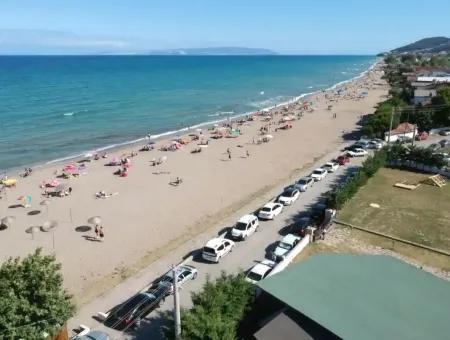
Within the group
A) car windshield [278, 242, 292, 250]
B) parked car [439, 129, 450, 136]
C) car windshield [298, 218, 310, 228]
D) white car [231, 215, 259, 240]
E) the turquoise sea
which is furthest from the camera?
the turquoise sea

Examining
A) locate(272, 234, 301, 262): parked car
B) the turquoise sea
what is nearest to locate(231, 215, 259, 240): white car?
locate(272, 234, 301, 262): parked car

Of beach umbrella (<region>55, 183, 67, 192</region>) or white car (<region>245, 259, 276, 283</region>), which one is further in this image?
beach umbrella (<region>55, 183, 67, 192</region>)

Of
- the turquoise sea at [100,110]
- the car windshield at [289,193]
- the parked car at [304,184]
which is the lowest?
the turquoise sea at [100,110]

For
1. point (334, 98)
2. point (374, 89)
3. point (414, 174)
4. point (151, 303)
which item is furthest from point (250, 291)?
point (374, 89)

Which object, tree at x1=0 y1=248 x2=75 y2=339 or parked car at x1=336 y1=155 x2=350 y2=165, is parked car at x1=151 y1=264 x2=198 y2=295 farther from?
parked car at x1=336 y1=155 x2=350 y2=165

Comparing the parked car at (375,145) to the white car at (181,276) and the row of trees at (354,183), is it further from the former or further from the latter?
the white car at (181,276)

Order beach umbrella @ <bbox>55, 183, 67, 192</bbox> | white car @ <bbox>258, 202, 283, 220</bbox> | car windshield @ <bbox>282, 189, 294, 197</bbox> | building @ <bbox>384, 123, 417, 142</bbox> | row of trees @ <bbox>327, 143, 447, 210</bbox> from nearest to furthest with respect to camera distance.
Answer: white car @ <bbox>258, 202, 283, 220</bbox> → row of trees @ <bbox>327, 143, 447, 210</bbox> → car windshield @ <bbox>282, 189, 294, 197</bbox> → beach umbrella @ <bbox>55, 183, 67, 192</bbox> → building @ <bbox>384, 123, 417, 142</bbox>

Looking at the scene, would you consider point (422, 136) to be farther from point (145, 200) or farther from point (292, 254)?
point (292, 254)

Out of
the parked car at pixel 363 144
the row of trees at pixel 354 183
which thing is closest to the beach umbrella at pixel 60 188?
the row of trees at pixel 354 183
